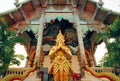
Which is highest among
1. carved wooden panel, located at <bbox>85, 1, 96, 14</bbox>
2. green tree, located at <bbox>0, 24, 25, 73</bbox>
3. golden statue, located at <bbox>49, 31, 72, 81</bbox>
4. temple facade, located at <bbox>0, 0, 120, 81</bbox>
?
carved wooden panel, located at <bbox>85, 1, 96, 14</bbox>

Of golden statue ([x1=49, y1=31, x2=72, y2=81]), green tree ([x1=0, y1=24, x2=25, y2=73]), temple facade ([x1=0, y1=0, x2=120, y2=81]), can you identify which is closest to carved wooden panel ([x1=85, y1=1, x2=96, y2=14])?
temple facade ([x1=0, y1=0, x2=120, y2=81])

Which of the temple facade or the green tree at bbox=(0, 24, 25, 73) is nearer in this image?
the green tree at bbox=(0, 24, 25, 73)

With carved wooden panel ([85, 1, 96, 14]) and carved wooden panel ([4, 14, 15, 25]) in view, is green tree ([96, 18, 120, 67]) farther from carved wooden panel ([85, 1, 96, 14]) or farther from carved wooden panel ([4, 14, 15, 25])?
carved wooden panel ([4, 14, 15, 25])

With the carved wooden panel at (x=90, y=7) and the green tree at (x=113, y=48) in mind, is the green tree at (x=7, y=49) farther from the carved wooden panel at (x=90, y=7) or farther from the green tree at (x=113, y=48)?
the carved wooden panel at (x=90, y=7)

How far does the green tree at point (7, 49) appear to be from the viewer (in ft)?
37.6

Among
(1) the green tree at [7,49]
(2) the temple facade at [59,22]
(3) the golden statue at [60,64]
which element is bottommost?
(3) the golden statue at [60,64]

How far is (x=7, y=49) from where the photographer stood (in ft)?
38.1

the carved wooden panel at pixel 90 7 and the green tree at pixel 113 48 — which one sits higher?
the carved wooden panel at pixel 90 7

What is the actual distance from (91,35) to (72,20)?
3362mm

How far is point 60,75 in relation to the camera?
359 inches

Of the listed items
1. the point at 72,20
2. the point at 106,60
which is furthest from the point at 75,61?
the point at 106,60

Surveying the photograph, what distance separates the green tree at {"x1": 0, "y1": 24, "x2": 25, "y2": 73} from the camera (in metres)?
11.5

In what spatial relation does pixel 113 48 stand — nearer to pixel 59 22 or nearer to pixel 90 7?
pixel 90 7

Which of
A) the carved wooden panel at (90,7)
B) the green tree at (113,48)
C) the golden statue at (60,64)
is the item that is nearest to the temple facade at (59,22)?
the carved wooden panel at (90,7)
